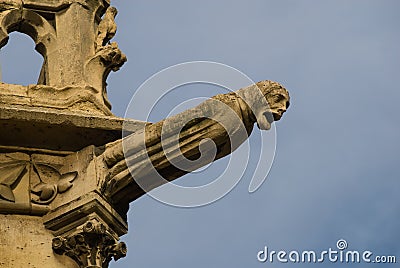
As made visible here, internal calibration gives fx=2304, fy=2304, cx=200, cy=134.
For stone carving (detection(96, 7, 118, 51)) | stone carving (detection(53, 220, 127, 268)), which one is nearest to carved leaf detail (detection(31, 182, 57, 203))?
stone carving (detection(53, 220, 127, 268))

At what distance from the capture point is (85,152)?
16953 millimetres

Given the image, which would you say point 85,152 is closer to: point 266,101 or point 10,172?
point 10,172

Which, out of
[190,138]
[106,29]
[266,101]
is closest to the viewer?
[266,101]

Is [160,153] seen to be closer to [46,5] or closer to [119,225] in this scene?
[119,225]

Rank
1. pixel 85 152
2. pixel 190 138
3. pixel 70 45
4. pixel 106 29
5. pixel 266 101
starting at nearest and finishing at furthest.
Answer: pixel 266 101
pixel 190 138
pixel 85 152
pixel 70 45
pixel 106 29

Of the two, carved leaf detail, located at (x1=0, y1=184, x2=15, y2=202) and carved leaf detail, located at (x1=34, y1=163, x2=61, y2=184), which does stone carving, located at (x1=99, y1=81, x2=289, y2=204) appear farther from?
carved leaf detail, located at (x1=0, y1=184, x2=15, y2=202)

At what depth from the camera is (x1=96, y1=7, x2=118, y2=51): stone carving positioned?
17719 mm

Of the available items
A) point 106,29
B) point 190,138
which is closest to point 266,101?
point 190,138

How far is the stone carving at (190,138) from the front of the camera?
16.1m

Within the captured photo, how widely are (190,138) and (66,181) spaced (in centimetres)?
106

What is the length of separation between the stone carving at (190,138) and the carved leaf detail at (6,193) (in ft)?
2.23

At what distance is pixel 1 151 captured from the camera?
17.0 meters

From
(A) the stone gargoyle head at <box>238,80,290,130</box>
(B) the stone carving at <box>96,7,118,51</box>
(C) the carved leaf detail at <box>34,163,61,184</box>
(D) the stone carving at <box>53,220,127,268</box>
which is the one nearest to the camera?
(A) the stone gargoyle head at <box>238,80,290,130</box>

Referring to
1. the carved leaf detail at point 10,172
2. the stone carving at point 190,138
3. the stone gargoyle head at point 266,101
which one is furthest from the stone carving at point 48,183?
the stone gargoyle head at point 266,101
